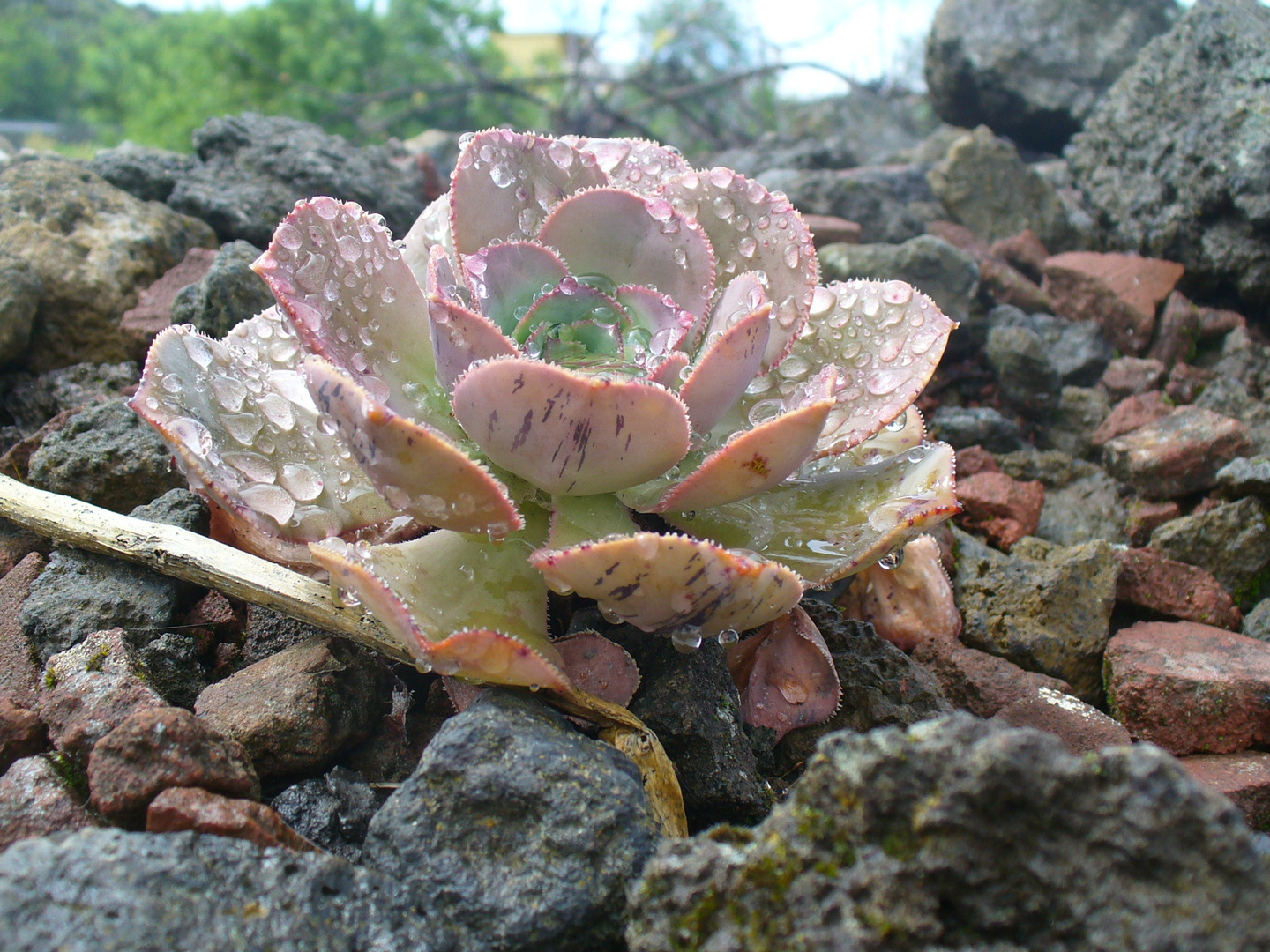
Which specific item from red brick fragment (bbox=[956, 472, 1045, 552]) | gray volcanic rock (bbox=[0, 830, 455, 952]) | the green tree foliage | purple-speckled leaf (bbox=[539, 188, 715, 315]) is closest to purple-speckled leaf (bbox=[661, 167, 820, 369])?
purple-speckled leaf (bbox=[539, 188, 715, 315])

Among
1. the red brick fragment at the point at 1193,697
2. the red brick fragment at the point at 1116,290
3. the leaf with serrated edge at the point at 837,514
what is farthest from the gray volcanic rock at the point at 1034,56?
the leaf with serrated edge at the point at 837,514

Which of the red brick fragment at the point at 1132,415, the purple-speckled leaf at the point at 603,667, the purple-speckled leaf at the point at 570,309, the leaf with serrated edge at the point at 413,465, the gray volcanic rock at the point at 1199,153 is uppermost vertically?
the gray volcanic rock at the point at 1199,153

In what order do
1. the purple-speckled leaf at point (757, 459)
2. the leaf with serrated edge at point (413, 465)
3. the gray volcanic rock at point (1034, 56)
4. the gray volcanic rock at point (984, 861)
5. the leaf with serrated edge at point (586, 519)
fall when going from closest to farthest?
the gray volcanic rock at point (984, 861) < the leaf with serrated edge at point (413, 465) < the purple-speckled leaf at point (757, 459) < the leaf with serrated edge at point (586, 519) < the gray volcanic rock at point (1034, 56)

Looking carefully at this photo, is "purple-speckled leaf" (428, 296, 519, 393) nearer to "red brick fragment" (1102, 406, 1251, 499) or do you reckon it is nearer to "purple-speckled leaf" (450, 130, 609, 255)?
"purple-speckled leaf" (450, 130, 609, 255)

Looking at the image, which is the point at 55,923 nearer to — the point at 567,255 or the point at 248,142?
the point at 567,255

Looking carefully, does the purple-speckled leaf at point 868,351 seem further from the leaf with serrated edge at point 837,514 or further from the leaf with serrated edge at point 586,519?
the leaf with serrated edge at point 586,519

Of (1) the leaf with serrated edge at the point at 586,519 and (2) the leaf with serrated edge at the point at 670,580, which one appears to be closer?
(2) the leaf with serrated edge at the point at 670,580

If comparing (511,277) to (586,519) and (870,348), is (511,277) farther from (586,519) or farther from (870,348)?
(870,348)
